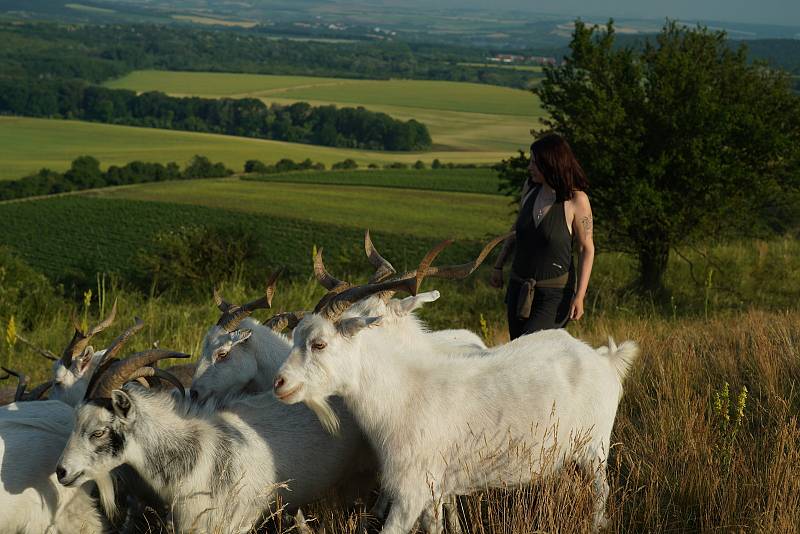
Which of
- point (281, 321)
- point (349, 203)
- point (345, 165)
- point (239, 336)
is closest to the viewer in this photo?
point (239, 336)

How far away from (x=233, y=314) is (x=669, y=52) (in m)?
19.2

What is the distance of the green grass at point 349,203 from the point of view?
63.7 metres

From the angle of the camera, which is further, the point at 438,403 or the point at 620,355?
the point at 620,355

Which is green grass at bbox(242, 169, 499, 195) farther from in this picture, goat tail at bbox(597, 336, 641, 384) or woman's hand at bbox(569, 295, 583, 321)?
goat tail at bbox(597, 336, 641, 384)

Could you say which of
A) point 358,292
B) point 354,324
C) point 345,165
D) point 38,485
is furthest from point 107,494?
point 345,165

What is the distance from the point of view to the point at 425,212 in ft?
224

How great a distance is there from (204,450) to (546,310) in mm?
2957

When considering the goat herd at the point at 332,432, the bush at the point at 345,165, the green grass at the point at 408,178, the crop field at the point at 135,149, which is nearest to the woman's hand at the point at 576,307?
the goat herd at the point at 332,432

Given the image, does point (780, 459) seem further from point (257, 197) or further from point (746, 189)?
point (257, 197)

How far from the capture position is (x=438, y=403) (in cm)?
514

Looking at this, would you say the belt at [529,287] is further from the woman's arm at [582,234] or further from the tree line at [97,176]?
the tree line at [97,176]

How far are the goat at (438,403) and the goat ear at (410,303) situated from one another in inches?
2.3

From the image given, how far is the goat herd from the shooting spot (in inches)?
192

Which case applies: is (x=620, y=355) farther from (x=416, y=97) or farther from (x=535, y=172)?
(x=416, y=97)
